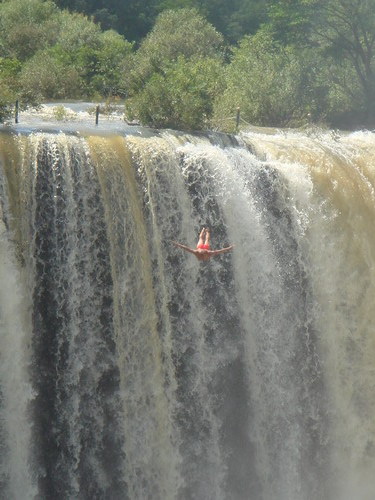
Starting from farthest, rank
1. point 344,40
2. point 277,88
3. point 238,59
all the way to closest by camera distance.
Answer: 1. point 344,40
2. point 238,59
3. point 277,88

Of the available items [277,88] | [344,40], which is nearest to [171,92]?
[277,88]

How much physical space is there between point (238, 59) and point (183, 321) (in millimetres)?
13451

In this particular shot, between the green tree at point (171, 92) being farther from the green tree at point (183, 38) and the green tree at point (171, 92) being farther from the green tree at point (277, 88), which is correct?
the green tree at point (183, 38)

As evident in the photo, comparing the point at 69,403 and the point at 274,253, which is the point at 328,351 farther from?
the point at 69,403

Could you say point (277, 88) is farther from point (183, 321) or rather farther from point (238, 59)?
point (183, 321)

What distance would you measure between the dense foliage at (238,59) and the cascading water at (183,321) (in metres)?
4.94

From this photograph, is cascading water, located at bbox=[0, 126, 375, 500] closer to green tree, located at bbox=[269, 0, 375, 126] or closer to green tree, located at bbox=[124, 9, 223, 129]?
green tree, located at bbox=[124, 9, 223, 129]

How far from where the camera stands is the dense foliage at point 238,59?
20.1 meters

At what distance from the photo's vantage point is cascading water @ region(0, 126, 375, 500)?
1048 centimetres

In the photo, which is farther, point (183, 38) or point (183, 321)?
point (183, 38)

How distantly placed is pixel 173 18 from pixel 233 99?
28.1ft

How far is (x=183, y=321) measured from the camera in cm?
1144

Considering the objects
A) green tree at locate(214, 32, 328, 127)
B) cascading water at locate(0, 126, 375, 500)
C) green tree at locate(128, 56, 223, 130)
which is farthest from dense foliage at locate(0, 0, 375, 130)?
cascading water at locate(0, 126, 375, 500)

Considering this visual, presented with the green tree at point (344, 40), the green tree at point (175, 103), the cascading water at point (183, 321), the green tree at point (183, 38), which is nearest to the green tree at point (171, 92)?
the green tree at point (175, 103)
